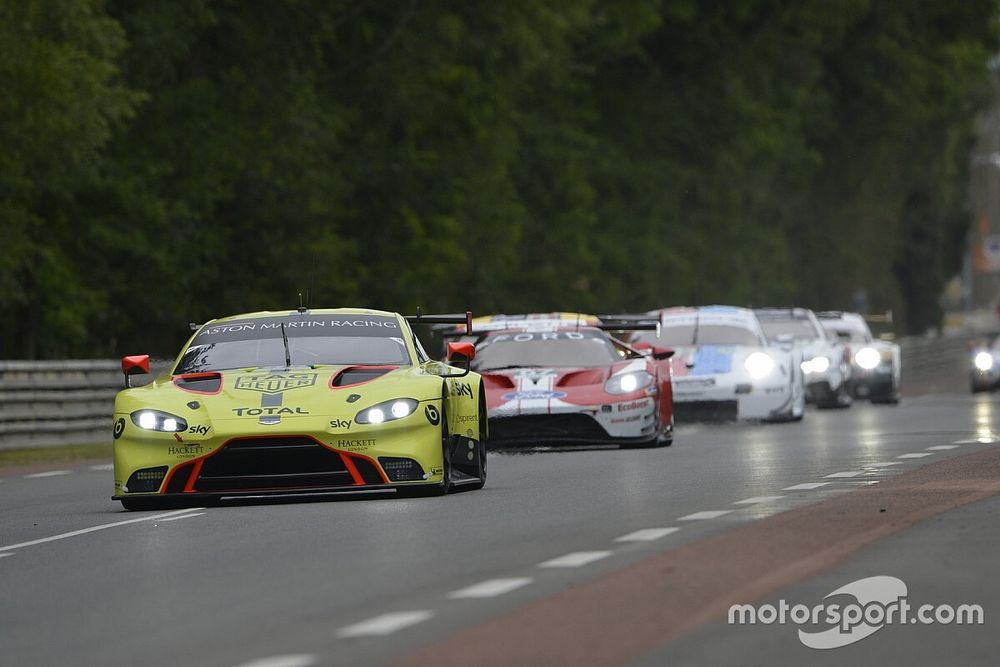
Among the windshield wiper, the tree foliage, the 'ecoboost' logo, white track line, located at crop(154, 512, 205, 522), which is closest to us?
the 'ecoboost' logo

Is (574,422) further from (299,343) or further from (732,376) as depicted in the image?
(732,376)

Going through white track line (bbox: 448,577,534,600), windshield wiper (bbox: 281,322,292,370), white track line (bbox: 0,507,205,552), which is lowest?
white track line (bbox: 0,507,205,552)

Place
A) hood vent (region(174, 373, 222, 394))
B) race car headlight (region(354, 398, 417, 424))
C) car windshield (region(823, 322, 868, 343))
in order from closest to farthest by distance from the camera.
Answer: race car headlight (region(354, 398, 417, 424))
hood vent (region(174, 373, 222, 394))
car windshield (region(823, 322, 868, 343))

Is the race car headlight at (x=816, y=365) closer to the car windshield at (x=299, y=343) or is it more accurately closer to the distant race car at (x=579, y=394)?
the distant race car at (x=579, y=394)

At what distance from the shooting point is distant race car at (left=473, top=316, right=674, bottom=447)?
75.4 ft

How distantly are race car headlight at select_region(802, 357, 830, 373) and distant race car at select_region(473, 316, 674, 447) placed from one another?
42.7 ft

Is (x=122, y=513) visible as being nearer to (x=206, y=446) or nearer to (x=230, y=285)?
(x=206, y=446)

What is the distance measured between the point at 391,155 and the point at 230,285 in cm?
814

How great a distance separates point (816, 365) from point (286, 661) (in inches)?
1151

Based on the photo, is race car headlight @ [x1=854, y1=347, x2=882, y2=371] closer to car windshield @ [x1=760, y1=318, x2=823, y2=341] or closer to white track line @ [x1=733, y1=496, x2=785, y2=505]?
car windshield @ [x1=760, y1=318, x2=823, y2=341]

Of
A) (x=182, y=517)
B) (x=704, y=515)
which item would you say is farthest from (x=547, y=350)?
(x=704, y=515)

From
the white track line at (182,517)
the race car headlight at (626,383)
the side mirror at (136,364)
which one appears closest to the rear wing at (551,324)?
the race car headlight at (626,383)

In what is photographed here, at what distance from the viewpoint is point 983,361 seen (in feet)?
151

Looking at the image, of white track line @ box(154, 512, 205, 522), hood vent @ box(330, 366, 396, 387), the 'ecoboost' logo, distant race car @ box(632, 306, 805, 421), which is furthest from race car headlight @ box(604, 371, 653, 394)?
the 'ecoboost' logo
